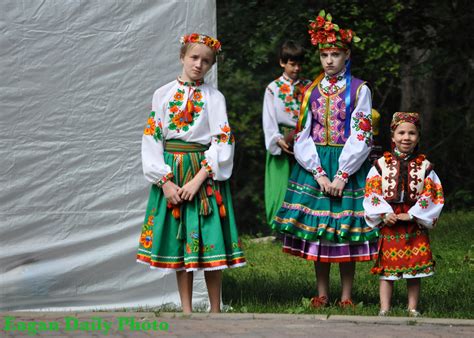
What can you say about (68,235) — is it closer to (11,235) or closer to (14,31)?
(11,235)

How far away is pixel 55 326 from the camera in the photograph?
18.0 ft

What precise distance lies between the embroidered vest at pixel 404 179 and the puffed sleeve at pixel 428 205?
0.04 metres

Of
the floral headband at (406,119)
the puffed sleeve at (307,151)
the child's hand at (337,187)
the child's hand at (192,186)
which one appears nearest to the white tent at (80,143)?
the puffed sleeve at (307,151)

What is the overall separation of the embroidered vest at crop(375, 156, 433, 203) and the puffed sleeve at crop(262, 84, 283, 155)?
5.33 feet

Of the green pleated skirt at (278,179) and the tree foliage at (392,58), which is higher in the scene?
the tree foliage at (392,58)

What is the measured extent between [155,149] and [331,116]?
1.29 meters

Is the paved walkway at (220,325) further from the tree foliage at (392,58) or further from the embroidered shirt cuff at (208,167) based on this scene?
the tree foliage at (392,58)

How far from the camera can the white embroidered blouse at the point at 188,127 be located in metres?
6.36

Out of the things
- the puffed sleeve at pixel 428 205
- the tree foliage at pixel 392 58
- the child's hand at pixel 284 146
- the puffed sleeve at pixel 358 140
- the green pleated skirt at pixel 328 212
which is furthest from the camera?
the tree foliage at pixel 392 58

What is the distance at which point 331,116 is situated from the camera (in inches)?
276

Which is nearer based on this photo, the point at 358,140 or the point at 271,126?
the point at 358,140

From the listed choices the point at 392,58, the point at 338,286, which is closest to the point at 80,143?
the point at 338,286

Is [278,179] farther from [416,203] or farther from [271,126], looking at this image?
[416,203]

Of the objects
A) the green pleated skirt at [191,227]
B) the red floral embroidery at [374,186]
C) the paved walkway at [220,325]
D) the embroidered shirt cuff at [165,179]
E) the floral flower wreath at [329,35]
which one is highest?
the floral flower wreath at [329,35]
